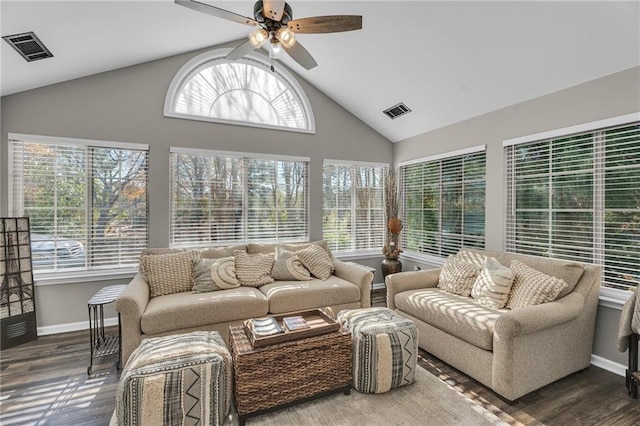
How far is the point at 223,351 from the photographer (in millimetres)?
2082

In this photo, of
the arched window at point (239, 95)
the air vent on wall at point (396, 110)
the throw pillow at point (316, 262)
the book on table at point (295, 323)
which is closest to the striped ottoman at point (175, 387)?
the book on table at point (295, 323)

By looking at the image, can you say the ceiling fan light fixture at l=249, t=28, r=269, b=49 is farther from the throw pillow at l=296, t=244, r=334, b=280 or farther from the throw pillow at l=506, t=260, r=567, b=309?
the throw pillow at l=506, t=260, r=567, b=309

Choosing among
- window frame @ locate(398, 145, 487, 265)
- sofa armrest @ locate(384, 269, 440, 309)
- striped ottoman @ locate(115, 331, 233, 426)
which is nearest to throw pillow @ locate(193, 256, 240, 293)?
striped ottoman @ locate(115, 331, 233, 426)

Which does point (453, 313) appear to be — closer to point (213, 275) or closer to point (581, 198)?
point (581, 198)

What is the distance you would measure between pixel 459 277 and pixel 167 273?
121 inches

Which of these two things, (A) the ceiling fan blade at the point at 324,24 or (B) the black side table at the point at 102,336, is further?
(B) the black side table at the point at 102,336

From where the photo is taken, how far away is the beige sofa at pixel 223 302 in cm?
259

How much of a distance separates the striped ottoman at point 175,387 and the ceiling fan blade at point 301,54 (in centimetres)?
241

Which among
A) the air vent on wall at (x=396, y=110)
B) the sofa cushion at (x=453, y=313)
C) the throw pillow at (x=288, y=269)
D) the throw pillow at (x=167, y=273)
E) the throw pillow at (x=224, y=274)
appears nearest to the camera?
the sofa cushion at (x=453, y=313)

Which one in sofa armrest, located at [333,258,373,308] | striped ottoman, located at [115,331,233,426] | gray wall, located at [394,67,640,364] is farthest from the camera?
sofa armrest, located at [333,258,373,308]

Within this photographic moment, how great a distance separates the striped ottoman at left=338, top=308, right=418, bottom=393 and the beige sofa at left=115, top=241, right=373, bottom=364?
996mm

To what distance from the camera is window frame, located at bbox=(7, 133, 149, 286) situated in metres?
3.25

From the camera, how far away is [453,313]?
2648 mm

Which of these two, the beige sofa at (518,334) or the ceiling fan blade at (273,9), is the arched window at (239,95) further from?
the beige sofa at (518,334)
